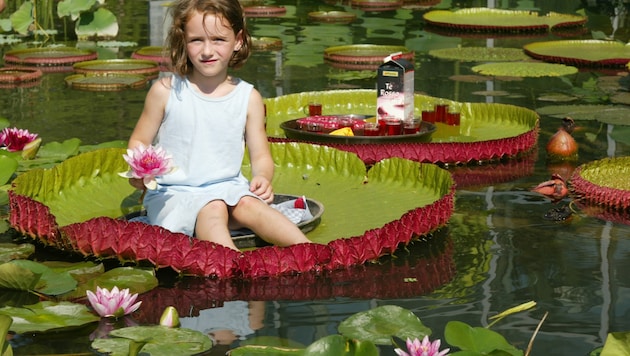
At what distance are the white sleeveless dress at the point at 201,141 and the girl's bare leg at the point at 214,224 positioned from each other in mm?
131

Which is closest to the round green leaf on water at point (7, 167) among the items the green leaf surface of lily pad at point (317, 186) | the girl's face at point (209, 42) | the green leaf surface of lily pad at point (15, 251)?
the green leaf surface of lily pad at point (317, 186)

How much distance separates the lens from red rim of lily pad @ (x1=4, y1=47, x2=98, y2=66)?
896 cm

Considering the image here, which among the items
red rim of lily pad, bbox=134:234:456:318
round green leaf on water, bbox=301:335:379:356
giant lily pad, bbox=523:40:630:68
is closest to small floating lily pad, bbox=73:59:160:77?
giant lily pad, bbox=523:40:630:68

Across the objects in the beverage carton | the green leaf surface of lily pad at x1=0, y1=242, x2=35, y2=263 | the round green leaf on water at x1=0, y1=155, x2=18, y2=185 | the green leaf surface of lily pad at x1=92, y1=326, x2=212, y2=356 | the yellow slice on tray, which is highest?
the beverage carton

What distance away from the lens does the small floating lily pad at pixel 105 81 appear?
25.8 ft

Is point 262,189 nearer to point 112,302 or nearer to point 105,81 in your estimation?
point 112,302

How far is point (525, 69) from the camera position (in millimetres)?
8383

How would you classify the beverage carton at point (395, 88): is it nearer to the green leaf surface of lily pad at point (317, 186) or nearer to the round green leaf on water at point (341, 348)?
the green leaf surface of lily pad at point (317, 186)

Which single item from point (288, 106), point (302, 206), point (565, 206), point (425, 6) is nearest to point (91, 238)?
Answer: point (302, 206)

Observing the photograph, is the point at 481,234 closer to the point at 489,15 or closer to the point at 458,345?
the point at 458,345

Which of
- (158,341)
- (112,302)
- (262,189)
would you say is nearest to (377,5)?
(262,189)

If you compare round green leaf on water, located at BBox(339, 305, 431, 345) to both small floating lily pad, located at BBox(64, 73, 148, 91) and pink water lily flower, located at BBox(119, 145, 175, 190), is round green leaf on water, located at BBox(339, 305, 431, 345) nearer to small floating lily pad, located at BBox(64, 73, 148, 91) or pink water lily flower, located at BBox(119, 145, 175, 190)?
pink water lily flower, located at BBox(119, 145, 175, 190)

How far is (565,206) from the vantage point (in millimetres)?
4879

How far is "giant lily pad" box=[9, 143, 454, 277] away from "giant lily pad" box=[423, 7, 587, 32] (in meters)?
6.23
